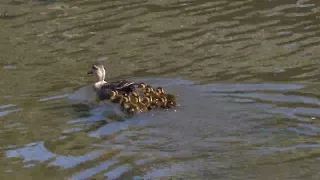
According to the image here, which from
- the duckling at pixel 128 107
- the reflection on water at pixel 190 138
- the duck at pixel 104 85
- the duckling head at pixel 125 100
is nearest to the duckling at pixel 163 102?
the reflection on water at pixel 190 138

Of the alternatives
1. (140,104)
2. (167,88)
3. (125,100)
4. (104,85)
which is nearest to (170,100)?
(140,104)

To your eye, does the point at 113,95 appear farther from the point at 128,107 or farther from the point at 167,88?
the point at 167,88

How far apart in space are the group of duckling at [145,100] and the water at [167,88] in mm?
146

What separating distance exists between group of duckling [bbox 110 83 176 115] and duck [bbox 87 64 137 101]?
0.23 m

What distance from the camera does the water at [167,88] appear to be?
9.32m

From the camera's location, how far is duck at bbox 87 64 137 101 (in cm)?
1179

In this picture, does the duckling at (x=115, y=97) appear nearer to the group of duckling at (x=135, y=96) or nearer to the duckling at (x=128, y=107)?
the group of duckling at (x=135, y=96)

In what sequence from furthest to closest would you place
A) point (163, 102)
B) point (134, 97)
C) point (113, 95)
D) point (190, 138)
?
point (113, 95) < point (134, 97) < point (163, 102) < point (190, 138)

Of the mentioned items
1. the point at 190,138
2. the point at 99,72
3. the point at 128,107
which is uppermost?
the point at 99,72

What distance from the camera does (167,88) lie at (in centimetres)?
1234

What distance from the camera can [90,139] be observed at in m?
10.4

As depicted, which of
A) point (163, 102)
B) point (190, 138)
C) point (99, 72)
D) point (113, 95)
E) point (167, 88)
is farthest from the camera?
point (99, 72)

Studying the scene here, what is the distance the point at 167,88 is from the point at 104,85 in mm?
1009

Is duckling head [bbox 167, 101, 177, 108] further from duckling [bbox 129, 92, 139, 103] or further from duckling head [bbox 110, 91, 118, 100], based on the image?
duckling head [bbox 110, 91, 118, 100]
